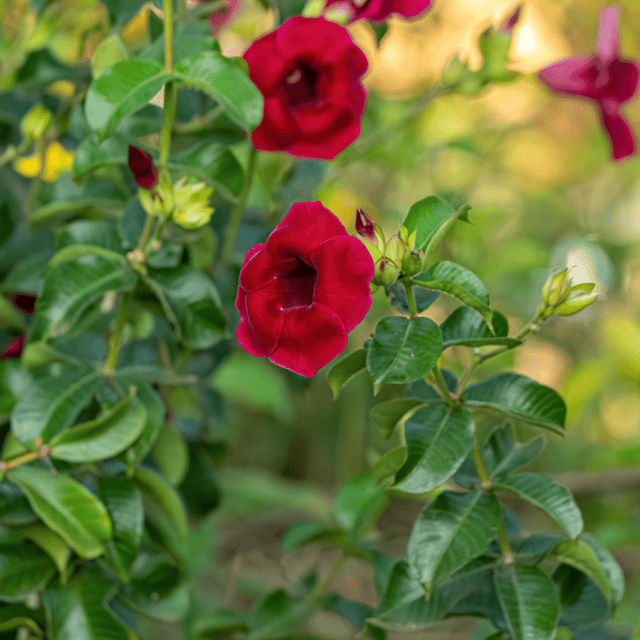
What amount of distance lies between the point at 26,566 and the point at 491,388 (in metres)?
0.49

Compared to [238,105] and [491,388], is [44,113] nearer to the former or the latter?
[238,105]

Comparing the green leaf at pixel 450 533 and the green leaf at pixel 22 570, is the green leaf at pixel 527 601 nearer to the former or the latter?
the green leaf at pixel 450 533

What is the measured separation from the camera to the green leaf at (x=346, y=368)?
0.52 meters

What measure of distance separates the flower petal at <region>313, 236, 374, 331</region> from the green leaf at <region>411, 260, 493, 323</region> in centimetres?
4

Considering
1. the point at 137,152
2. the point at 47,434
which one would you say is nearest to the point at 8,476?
the point at 47,434

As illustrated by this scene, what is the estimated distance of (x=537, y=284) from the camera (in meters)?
1.44

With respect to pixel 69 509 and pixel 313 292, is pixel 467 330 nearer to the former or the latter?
pixel 313 292

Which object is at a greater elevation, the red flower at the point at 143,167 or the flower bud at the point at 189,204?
the red flower at the point at 143,167

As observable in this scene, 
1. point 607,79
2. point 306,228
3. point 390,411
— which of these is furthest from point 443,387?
point 607,79

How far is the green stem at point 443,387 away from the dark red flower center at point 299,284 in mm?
119

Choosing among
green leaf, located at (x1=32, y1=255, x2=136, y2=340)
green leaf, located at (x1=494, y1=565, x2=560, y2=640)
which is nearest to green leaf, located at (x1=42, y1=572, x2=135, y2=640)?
green leaf, located at (x1=32, y1=255, x2=136, y2=340)

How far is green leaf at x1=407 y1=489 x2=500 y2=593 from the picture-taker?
507 millimetres

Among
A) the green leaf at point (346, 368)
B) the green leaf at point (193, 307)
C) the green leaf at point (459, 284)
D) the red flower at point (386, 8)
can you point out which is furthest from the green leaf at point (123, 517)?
the red flower at point (386, 8)

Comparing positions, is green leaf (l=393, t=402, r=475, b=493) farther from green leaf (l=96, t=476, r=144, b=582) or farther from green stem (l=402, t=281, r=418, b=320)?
green leaf (l=96, t=476, r=144, b=582)
